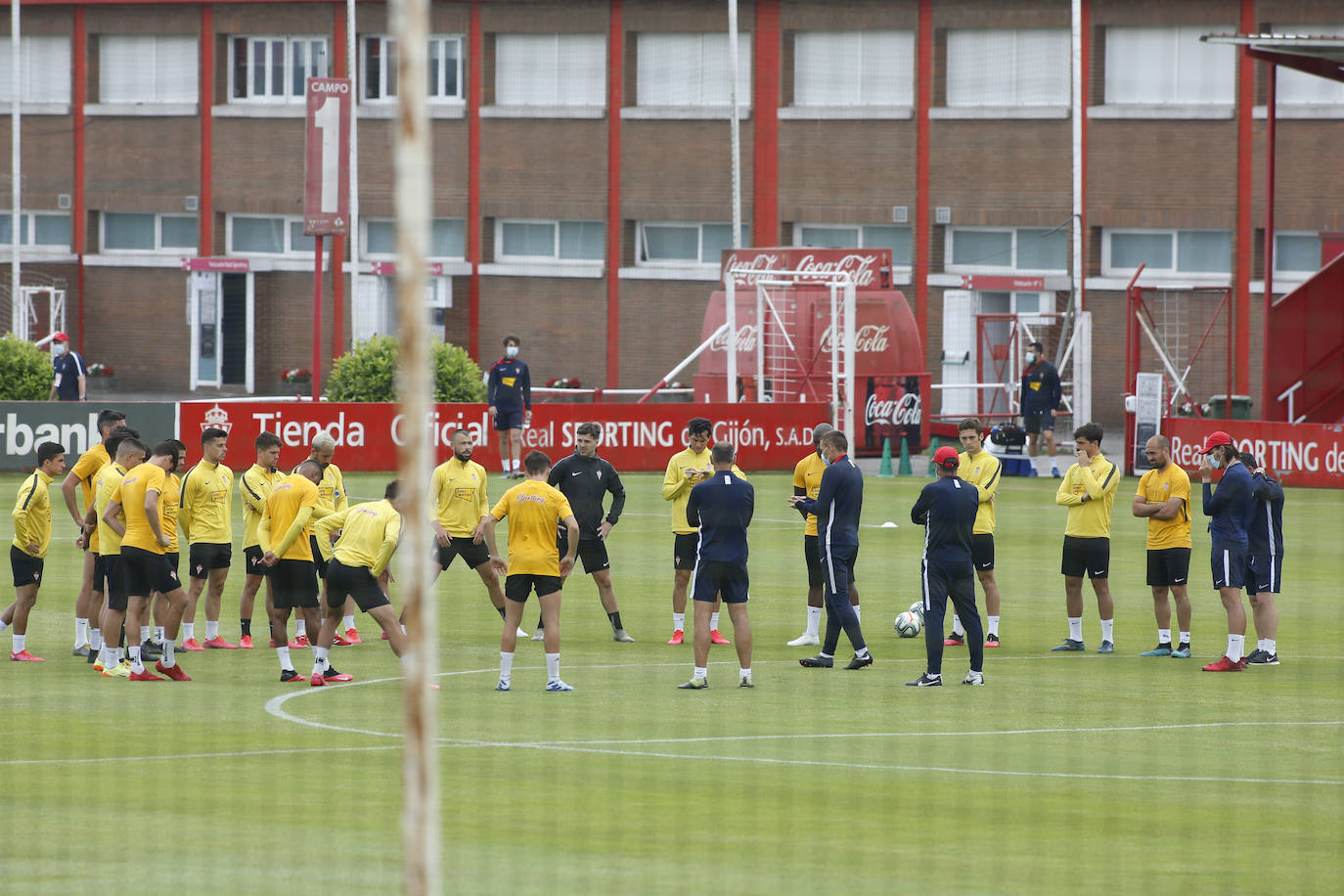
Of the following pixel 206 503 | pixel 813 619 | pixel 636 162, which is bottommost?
pixel 813 619

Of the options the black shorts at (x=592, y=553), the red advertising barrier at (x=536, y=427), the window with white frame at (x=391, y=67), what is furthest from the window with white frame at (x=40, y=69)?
the black shorts at (x=592, y=553)

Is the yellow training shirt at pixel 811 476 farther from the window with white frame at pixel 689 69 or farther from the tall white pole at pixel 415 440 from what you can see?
the window with white frame at pixel 689 69

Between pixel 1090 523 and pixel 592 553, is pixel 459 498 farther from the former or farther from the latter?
pixel 1090 523

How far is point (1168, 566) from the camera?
55.7 ft

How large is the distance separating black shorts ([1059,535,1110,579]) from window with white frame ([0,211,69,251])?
4043 cm

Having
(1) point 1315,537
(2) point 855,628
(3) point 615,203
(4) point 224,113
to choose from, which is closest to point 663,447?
(1) point 1315,537

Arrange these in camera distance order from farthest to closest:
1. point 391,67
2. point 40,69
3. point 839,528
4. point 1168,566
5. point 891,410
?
point 40,69
point 391,67
point 891,410
point 1168,566
point 839,528

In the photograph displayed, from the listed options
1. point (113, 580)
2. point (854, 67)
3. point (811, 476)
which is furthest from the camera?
point (854, 67)

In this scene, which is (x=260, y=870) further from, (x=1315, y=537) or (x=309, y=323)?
(x=309, y=323)

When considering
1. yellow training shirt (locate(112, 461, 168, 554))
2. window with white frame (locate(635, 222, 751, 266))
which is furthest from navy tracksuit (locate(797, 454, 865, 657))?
window with white frame (locate(635, 222, 751, 266))

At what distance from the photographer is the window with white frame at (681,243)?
47844mm

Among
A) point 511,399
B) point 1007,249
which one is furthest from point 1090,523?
point 1007,249

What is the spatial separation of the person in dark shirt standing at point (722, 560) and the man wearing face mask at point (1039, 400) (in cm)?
1963

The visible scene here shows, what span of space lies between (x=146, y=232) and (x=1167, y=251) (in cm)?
2677
